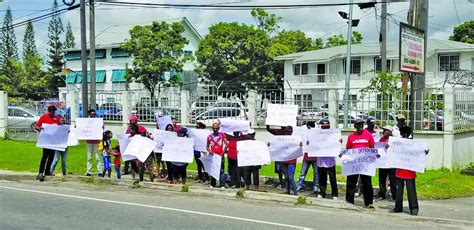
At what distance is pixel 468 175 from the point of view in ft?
46.5

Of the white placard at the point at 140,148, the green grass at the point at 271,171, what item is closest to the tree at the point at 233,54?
the green grass at the point at 271,171

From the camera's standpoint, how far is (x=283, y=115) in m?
12.2

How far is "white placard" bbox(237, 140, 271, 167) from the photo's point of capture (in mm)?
11273

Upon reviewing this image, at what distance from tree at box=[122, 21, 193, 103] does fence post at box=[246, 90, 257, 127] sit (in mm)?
30555

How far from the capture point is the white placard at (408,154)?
938cm

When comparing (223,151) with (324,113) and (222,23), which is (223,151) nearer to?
(324,113)

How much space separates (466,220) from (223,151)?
5232mm

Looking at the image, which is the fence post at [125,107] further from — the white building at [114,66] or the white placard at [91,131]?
the white building at [114,66]

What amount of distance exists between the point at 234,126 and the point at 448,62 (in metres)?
33.5

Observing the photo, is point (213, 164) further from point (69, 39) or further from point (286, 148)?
point (69, 39)

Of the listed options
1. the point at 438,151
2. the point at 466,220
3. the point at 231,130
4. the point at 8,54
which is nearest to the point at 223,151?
the point at 231,130

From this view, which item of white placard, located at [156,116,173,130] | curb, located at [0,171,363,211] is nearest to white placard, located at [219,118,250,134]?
curb, located at [0,171,363,211]

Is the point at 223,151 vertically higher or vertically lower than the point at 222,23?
lower

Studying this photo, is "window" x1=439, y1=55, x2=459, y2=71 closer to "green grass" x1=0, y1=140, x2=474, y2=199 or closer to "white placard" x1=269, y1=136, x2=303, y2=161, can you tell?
"green grass" x1=0, y1=140, x2=474, y2=199
